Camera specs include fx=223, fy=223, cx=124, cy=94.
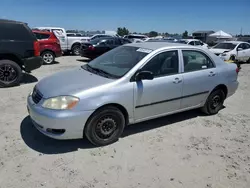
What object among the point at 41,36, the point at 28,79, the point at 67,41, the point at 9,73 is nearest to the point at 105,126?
the point at 9,73

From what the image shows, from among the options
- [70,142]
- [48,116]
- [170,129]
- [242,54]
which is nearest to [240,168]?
[170,129]

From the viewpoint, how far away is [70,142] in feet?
11.6

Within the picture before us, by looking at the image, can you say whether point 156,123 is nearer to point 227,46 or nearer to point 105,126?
point 105,126

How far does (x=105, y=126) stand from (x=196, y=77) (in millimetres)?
2010

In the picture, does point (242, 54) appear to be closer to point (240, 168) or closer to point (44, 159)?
point (240, 168)

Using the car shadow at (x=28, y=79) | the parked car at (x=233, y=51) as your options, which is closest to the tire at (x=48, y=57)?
the car shadow at (x=28, y=79)

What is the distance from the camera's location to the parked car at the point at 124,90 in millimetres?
3154

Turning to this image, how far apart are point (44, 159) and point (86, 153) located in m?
0.58

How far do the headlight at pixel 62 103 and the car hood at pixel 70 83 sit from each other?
0.26 feet

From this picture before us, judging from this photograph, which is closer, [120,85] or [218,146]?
[120,85]

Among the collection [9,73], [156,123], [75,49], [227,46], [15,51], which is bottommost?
[156,123]

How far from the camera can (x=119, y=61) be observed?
3.99m

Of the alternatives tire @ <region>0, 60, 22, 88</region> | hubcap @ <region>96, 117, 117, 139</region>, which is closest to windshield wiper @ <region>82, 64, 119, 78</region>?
hubcap @ <region>96, 117, 117, 139</region>

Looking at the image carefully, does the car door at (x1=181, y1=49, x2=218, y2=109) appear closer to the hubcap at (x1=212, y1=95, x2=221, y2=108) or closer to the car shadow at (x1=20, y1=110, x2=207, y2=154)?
the hubcap at (x1=212, y1=95, x2=221, y2=108)
